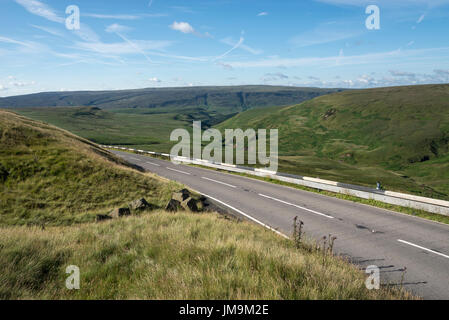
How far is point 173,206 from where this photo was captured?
13.3 metres

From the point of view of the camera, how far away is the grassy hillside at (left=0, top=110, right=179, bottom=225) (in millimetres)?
13078

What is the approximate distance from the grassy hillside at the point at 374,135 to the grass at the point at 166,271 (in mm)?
47797

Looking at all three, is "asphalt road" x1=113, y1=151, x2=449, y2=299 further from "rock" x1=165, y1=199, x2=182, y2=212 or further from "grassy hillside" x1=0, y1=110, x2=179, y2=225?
"grassy hillside" x1=0, y1=110, x2=179, y2=225

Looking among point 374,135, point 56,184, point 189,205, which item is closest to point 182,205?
point 189,205

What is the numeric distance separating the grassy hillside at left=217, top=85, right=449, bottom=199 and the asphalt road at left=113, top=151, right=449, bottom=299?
3629cm

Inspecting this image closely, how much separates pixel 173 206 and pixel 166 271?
8650 mm

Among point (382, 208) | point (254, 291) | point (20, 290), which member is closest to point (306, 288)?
point (254, 291)

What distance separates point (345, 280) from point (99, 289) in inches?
169

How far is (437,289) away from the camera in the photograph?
6418mm

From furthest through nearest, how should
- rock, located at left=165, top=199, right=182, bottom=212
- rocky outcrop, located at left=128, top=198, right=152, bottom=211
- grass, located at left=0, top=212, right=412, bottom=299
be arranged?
rock, located at left=165, top=199, right=182, bottom=212, rocky outcrop, located at left=128, top=198, right=152, bottom=211, grass, located at left=0, top=212, right=412, bottom=299

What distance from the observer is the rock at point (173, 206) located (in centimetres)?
1299

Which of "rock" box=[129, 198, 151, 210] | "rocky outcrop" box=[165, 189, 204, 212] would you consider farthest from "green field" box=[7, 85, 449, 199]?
"rock" box=[129, 198, 151, 210]

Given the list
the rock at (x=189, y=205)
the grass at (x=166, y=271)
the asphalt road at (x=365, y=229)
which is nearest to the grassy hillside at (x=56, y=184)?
the rock at (x=189, y=205)
